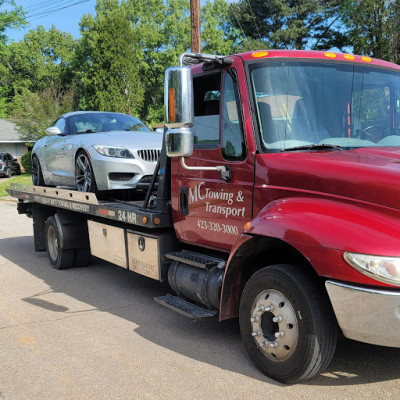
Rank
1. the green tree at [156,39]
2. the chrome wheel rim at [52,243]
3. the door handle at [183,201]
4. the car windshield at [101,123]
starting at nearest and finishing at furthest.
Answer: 1. the door handle at [183,201]
2. the chrome wheel rim at [52,243]
3. the car windshield at [101,123]
4. the green tree at [156,39]

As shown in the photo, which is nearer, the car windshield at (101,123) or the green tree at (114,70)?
the car windshield at (101,123)

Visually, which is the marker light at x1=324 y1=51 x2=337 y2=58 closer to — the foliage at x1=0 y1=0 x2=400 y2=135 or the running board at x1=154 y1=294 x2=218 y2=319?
the running board at x1=154 y1=294 x2=218 y2=319

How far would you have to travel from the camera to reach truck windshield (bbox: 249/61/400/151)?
12.5 ft

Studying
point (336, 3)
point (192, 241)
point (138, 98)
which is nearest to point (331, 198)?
point (192, 241)

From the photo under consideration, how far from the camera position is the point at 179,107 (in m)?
3.63

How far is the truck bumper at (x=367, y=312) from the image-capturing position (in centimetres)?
288

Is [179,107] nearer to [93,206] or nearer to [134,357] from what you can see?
[134,357]

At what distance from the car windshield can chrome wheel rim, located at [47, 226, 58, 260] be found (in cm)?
160

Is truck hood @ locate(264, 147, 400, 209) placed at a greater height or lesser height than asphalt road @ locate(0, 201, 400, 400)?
greater

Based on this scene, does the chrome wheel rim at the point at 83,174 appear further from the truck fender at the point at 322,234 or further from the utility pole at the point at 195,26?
the utility pole at the point at 195,26

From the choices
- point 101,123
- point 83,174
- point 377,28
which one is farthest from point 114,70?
point 83,174

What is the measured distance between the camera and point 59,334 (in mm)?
A: 4758

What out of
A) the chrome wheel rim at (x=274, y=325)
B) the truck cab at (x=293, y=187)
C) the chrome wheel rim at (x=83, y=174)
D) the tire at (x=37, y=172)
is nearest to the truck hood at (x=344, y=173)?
the truck cab at (x=293, y=187)

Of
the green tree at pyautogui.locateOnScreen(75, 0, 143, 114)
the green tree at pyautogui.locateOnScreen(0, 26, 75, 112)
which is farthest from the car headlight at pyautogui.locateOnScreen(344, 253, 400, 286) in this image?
the green tree at pyautogui.locateOnScreen(0, 26, 75, 112)
